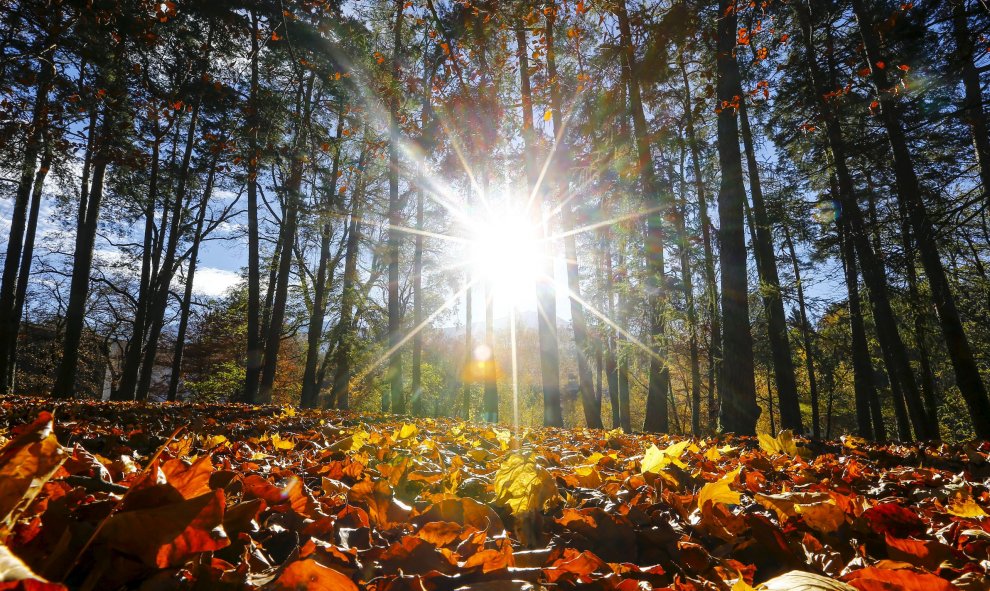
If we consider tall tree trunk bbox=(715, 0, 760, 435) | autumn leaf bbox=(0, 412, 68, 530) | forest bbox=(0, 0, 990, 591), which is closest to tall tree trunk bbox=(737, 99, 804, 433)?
forest bbox=(0, 0, 990, 591)

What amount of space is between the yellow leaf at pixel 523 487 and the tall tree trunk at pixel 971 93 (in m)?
5.69

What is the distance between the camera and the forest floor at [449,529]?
0.58m

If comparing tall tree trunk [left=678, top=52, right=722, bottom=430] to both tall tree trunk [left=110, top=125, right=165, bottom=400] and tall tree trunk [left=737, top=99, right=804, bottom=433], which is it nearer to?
tall tree trunk [left=737, top=99, right=804, bottom=433]

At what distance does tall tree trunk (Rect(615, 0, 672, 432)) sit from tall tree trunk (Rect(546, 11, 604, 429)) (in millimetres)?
1581

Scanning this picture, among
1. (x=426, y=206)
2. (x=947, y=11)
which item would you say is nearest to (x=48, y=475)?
(x=947, y=11)

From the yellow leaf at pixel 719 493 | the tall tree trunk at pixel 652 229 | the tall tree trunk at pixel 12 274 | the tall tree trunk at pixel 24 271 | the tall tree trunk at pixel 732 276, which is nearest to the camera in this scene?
the yellow leaf at pixel 719 493

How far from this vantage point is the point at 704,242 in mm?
13430

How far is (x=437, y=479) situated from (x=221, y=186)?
17.3 meters

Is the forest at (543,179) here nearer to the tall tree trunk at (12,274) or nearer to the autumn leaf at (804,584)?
the tall tree trunk at (12,274)

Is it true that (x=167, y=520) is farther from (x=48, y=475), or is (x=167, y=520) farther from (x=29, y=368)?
(x=29, y=368)

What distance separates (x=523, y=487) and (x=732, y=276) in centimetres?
566

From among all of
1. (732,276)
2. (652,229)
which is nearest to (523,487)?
(732,276)

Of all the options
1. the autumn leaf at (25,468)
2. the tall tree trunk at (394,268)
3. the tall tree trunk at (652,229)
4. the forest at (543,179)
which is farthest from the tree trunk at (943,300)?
the tall tree trunk at (394,268)

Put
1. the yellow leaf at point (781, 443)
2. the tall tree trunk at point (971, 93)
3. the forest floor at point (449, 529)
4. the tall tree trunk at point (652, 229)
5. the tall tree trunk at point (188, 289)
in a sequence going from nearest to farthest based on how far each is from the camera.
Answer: the forest floor at point (449, 529) < the yellow leaf at point (781, 443) < the tall tree trunk at point (971, 93) < the tall tree trunk at point (652, 229) < the tall tree trunk at point (188, 289)
